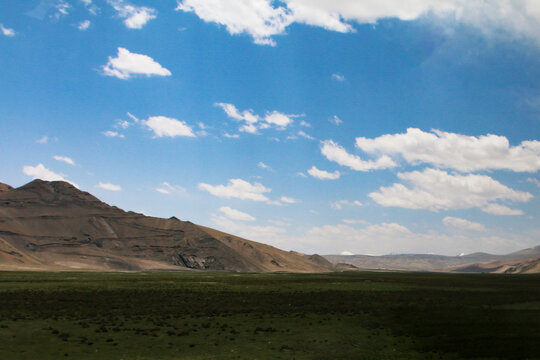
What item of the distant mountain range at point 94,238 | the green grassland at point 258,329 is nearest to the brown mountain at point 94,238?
the distant mountain range at point 94,238

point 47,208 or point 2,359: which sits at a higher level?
point 47,208

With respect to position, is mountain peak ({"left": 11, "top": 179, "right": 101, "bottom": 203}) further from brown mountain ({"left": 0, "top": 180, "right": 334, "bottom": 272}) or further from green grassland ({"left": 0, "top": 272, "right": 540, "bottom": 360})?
green grassland ({"left": 0, "top": 272, "right": 540, "bottom": 360})

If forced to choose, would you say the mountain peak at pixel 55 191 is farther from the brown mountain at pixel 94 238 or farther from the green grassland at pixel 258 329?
the green grassland at pixel 258 329

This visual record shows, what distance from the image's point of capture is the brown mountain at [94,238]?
142250 millimetres

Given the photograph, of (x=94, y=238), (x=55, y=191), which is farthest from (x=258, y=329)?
(x=55, y=191)

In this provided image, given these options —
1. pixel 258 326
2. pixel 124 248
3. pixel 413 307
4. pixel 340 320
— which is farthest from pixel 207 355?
pixel 124 248

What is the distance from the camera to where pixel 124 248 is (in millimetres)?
162000

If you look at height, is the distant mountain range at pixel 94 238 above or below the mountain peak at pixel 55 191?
below

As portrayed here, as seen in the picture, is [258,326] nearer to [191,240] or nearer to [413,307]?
[413,307]

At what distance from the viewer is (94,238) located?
160500 mm

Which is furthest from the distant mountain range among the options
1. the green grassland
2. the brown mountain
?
the green grassland

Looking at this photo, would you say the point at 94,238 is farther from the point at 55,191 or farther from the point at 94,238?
the point at 55,191

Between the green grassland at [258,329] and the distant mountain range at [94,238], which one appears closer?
the green grassland at [258,329]

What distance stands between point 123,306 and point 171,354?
1837 centimetres
